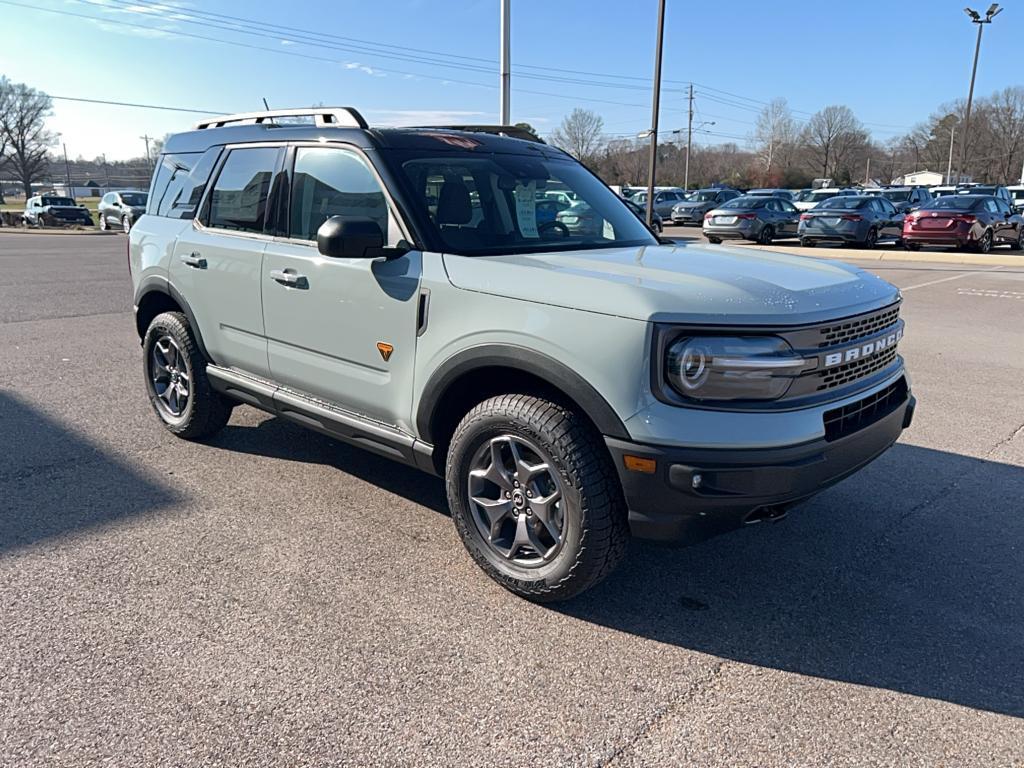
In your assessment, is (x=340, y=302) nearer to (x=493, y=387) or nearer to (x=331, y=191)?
(x=331, y=191)

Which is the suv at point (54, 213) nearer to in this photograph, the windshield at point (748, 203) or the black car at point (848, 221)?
the windshield at point (748, 203)

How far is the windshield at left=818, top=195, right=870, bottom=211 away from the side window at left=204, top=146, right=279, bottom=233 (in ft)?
65.8

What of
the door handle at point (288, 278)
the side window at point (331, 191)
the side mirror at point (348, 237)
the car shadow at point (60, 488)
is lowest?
the car shadow at point (60, 488)

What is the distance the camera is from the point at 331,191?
3887 mm

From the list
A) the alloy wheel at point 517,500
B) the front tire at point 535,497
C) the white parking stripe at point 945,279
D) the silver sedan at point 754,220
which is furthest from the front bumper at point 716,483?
the silver sedan at point 754,220

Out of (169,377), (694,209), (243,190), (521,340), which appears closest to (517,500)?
(521,340)

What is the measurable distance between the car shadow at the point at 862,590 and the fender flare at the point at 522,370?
2.84 feet

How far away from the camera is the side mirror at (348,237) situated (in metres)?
3.25

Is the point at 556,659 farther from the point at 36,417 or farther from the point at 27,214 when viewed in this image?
the point at 27,214

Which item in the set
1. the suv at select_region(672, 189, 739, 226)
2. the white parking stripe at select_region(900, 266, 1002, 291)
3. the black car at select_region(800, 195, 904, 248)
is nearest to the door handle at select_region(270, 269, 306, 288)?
the white parking stripe at select_region(900, 266, 1002, 291)

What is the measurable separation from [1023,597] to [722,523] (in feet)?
5.16

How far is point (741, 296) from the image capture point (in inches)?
110

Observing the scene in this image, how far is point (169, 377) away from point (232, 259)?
137 cm

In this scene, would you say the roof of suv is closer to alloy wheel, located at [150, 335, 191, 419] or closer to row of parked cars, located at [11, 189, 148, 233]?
alloy wheel, located at [150, 335, 191, 419]
